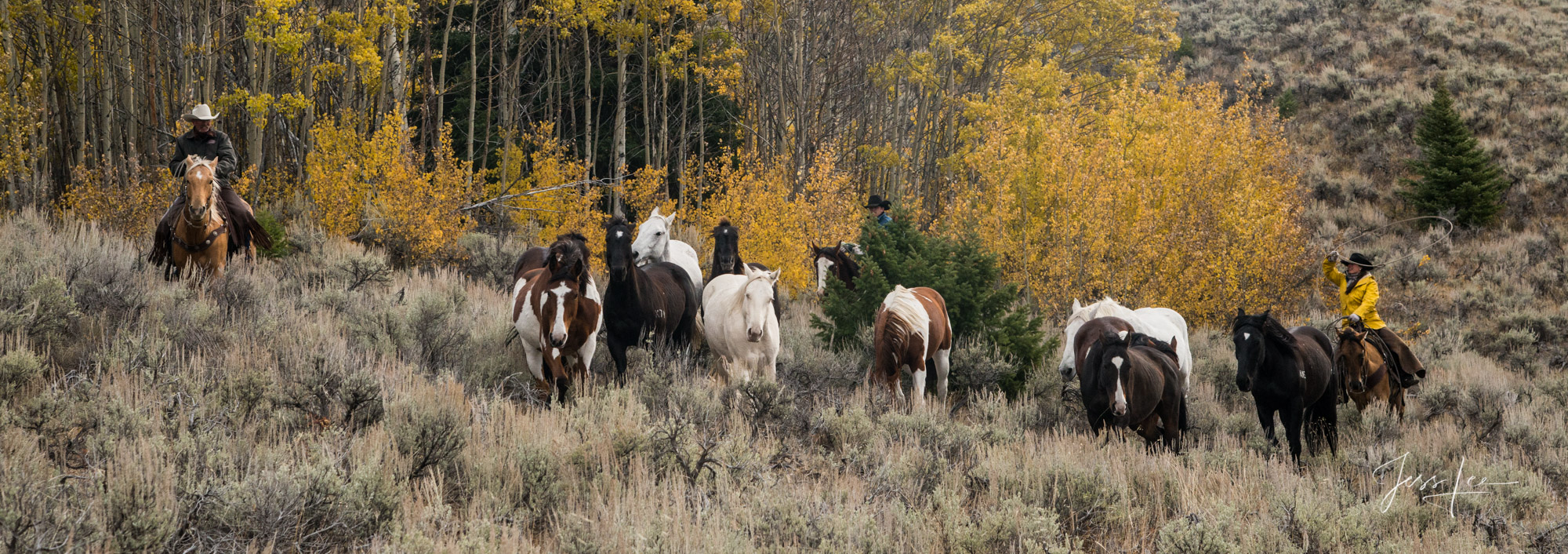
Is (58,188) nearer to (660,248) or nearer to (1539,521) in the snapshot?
(660,248)

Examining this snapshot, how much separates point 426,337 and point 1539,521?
25.9ft

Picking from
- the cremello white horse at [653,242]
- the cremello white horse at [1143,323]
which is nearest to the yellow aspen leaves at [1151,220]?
the cremello white horse at [1143,323]

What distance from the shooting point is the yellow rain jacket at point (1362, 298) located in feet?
31.2

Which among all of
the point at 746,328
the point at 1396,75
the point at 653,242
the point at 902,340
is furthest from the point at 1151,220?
the point at 1396,75

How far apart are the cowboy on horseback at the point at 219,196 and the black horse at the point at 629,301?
3864mm

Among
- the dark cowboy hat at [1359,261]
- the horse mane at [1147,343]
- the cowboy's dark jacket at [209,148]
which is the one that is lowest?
the horse mane at [1147,343]

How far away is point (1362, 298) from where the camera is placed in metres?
9.63

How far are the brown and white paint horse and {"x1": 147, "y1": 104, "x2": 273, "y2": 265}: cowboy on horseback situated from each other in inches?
139

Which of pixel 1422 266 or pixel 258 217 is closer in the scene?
pixel 258 217

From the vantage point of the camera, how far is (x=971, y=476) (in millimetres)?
5477

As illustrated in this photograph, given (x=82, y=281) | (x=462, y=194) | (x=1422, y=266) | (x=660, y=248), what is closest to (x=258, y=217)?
(x=462, y=194)

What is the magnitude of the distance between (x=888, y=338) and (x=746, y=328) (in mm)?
1323

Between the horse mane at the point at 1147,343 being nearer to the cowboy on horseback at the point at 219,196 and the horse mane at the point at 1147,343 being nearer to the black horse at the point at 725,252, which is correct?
the black horse at the point at 725,252

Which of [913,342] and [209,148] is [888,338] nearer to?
[913,342]
